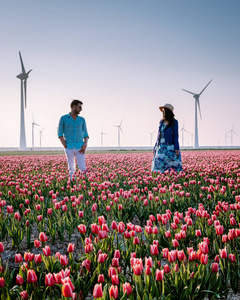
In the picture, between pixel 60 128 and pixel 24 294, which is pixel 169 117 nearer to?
pixel 60 128

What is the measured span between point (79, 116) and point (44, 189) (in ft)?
11.0

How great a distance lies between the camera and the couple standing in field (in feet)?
31.6

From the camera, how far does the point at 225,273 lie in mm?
2811

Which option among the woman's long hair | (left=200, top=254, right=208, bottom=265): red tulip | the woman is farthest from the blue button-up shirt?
(left=200, top=254, right=208, bottom=265): red tulip

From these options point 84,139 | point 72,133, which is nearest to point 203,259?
point 72,133

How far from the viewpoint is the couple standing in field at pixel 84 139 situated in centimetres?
964

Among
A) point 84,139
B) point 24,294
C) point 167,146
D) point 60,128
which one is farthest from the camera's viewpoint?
point 84,139

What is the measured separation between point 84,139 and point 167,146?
126 inches

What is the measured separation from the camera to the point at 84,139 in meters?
10.5

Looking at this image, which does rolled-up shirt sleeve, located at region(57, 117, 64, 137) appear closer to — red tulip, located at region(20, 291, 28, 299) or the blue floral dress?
the blue floral dress

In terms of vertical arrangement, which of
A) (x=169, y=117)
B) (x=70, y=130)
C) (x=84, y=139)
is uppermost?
(x=169, y=117)

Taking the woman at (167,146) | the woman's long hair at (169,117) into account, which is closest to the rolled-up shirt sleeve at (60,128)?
the woman at (167,146)

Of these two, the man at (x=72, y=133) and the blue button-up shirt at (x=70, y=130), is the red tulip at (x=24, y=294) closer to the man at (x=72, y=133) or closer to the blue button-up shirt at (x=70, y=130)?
the man at (x=72, y=133)

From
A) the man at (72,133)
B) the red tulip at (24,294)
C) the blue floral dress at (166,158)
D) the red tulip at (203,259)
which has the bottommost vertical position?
the red tulip at (24,294)
